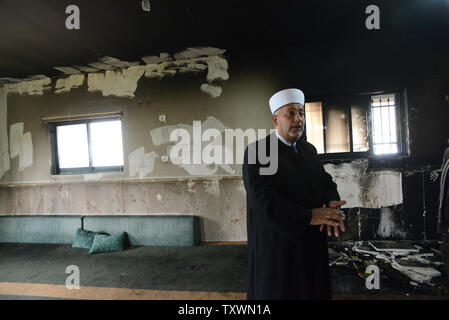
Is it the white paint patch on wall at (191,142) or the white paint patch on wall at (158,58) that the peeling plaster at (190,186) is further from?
the white paint patch on wall at (158,58)

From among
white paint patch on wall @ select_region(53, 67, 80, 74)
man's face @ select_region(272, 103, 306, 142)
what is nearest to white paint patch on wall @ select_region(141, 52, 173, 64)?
white paint patch on wall @ select_region(53, 67, 80, 74)

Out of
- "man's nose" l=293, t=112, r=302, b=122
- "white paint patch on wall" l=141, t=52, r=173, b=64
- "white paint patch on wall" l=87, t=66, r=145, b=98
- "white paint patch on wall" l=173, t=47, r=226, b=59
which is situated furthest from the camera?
"white paint patch on wall" l=87, t=66, r=145, b=98

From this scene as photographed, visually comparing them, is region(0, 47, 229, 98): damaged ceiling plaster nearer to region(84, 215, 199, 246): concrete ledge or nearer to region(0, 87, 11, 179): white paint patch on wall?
region(0, 87, 11, 179): white paint patch on wall

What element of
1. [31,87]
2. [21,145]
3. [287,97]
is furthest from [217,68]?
[21,145]

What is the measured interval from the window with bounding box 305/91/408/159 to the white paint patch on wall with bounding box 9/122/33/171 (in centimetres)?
571

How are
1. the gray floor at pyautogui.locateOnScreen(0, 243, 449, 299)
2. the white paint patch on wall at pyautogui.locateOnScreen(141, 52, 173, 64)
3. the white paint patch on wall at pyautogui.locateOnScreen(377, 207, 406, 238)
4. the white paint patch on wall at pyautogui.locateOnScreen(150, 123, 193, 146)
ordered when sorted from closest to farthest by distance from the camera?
1. the gray floor at pyautogui.locateOnScreen(0, 243, 449, 299)
2. the white paint patch on wall at pyautogui.locateOnScreen(377, 207, 406, 238)
3. the white paint patch on wall at pyautogui.locateOnScreen(141, 52, 173, 64)
4. the white paint patch on wall at pyautogui.locateOnScreen(150, 123, 193, 146)

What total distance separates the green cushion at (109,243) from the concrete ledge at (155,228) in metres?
0.16

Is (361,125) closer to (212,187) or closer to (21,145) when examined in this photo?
(212,187)

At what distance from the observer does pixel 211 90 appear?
3820 mm

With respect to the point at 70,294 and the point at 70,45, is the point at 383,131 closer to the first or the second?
the point at 70,294

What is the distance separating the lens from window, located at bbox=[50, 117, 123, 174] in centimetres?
420

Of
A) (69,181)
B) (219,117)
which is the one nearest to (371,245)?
(219,117)

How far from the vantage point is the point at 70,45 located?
3.27 meters
